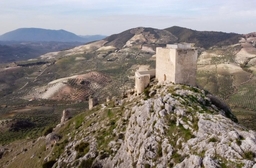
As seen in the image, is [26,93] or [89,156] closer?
[89,156]

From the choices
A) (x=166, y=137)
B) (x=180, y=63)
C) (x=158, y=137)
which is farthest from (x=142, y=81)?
(x=166, y=137)

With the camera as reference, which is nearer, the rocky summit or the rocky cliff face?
the rocky cliff face

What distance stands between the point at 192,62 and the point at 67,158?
24852mm

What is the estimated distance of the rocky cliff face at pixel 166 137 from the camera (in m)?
27.5

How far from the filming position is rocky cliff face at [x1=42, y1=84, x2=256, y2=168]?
27500 mm

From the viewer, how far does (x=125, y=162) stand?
37312 millimetres

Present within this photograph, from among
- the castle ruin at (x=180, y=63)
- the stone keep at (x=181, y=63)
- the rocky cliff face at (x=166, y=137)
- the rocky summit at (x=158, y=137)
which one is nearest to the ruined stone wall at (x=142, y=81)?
the rocky summit at (x=158, y=137)

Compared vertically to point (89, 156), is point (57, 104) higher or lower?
lower

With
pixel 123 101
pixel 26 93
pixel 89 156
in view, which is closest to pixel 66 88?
pixel 26 93

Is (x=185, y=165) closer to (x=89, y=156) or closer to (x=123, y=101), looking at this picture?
(x=89, y=156)

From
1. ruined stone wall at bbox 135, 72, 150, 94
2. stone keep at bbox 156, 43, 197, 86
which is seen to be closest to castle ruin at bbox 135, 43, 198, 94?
stone keep at bbox 156, 43, 197, 86

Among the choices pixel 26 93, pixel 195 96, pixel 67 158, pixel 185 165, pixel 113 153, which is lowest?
pixel 26 93

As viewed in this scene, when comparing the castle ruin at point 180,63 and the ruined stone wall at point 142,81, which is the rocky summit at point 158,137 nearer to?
the ruined stone wall at point 142,81

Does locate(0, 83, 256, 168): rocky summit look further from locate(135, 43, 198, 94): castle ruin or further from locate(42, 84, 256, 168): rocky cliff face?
locate(135, 43, 198, 94): castle ruin
